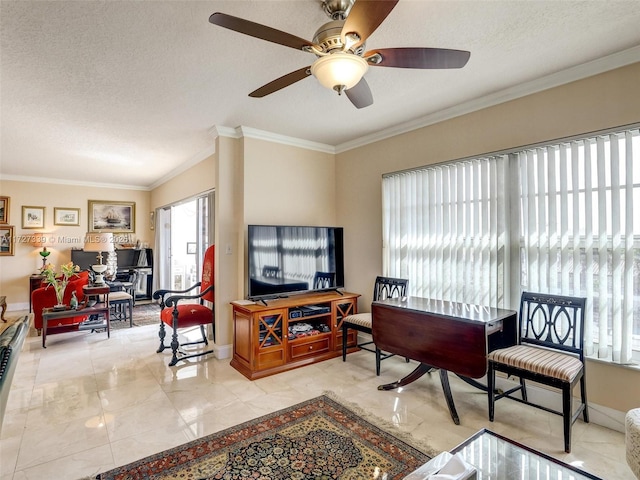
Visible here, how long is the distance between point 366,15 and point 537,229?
6.83 feet

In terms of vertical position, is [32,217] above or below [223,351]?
above

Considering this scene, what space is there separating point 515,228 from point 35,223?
294 inches

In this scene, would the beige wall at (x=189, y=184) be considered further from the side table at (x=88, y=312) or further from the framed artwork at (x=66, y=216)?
the side table at (x=88, y=312)

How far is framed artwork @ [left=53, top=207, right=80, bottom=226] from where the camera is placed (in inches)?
241

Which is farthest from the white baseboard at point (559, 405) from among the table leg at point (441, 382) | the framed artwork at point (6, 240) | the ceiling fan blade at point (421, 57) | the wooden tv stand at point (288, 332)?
the framed artwork at point (6, 240)

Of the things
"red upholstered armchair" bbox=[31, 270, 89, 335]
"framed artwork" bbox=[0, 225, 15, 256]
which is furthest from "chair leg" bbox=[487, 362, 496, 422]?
"framed artwork" bbox=[0, 225, 15, 256]

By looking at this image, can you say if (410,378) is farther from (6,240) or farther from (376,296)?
(6,240)

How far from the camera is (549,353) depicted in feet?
7.23

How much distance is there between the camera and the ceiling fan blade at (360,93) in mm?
1864

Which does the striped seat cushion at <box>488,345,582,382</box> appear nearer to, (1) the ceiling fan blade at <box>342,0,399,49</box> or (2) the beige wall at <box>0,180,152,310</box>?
(1) the ceiling fan blade at <box>342,0,399,49</box>

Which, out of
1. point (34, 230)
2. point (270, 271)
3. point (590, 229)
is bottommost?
point (270, 271)

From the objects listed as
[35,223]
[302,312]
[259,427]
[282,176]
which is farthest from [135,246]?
[259,427]

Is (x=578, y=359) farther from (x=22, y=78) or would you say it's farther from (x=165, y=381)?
(x=22, y=78)

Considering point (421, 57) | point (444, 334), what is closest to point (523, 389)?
point (444, 334)
